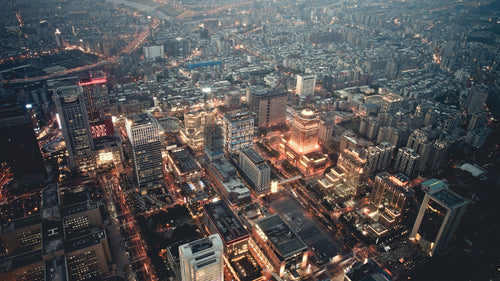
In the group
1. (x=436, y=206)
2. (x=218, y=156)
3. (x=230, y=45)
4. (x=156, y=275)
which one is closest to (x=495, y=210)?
(x=436, y=206)

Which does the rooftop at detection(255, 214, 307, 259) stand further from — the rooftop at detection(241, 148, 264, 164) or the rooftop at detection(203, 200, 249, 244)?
the rooftop at detection(241, 148, 264, 164)

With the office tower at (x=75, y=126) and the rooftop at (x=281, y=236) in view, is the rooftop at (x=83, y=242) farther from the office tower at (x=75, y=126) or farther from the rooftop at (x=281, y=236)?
the office tower at (x=75, y=126)

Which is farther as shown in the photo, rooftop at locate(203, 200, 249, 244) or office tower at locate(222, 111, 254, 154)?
office tower at locate(222, 111, 254, 154)

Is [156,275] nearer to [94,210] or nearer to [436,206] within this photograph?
[94,210]

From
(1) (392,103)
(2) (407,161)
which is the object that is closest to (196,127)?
(2) (407,161)

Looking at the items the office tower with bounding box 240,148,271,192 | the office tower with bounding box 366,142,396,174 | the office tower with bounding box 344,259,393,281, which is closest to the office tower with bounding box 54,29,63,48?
the office tower with bounding box 240,148,271,192

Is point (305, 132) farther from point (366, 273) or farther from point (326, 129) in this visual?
point (366, 273)
